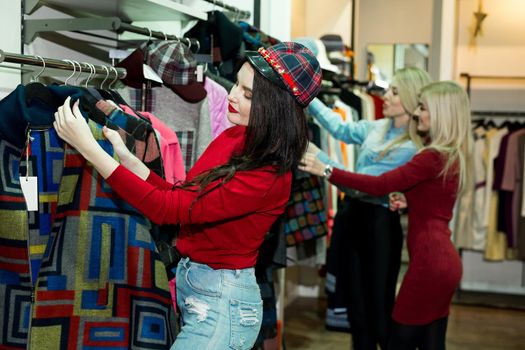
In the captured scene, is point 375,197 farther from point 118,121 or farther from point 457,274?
point 118,121

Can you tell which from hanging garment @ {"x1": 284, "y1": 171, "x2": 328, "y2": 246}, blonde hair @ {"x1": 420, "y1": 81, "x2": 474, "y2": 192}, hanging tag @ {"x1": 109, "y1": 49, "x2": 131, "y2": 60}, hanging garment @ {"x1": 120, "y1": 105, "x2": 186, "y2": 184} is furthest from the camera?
hanging garment @ {"x1": 284, "y1": 171, "x2": 328, "y2": 246}

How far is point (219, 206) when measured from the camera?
6.23ft

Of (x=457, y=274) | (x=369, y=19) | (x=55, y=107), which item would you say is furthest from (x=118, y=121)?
(x=369, y=19)

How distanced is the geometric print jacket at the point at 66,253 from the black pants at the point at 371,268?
174cm

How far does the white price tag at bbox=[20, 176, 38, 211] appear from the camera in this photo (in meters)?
1.77

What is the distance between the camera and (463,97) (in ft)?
10.2

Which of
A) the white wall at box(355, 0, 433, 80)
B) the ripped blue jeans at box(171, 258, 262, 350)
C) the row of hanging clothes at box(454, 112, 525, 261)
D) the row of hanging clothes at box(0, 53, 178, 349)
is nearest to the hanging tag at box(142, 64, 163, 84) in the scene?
the row of hanging clothes at box(0, 53, 178, 349)

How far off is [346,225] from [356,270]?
220 mm

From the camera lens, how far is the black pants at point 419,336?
3.02 metres

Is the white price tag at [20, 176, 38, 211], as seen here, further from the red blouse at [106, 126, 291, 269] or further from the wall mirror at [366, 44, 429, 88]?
the wall mirror at [366, 44, 429, 88]

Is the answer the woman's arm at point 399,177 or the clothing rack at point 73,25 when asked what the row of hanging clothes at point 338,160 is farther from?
the clothing rack at point 73,25

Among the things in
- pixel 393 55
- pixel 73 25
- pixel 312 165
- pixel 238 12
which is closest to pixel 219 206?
pixel 73 25

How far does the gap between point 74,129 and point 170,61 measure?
692 millimetres

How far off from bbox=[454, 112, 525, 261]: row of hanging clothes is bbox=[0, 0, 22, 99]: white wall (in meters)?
4.38
